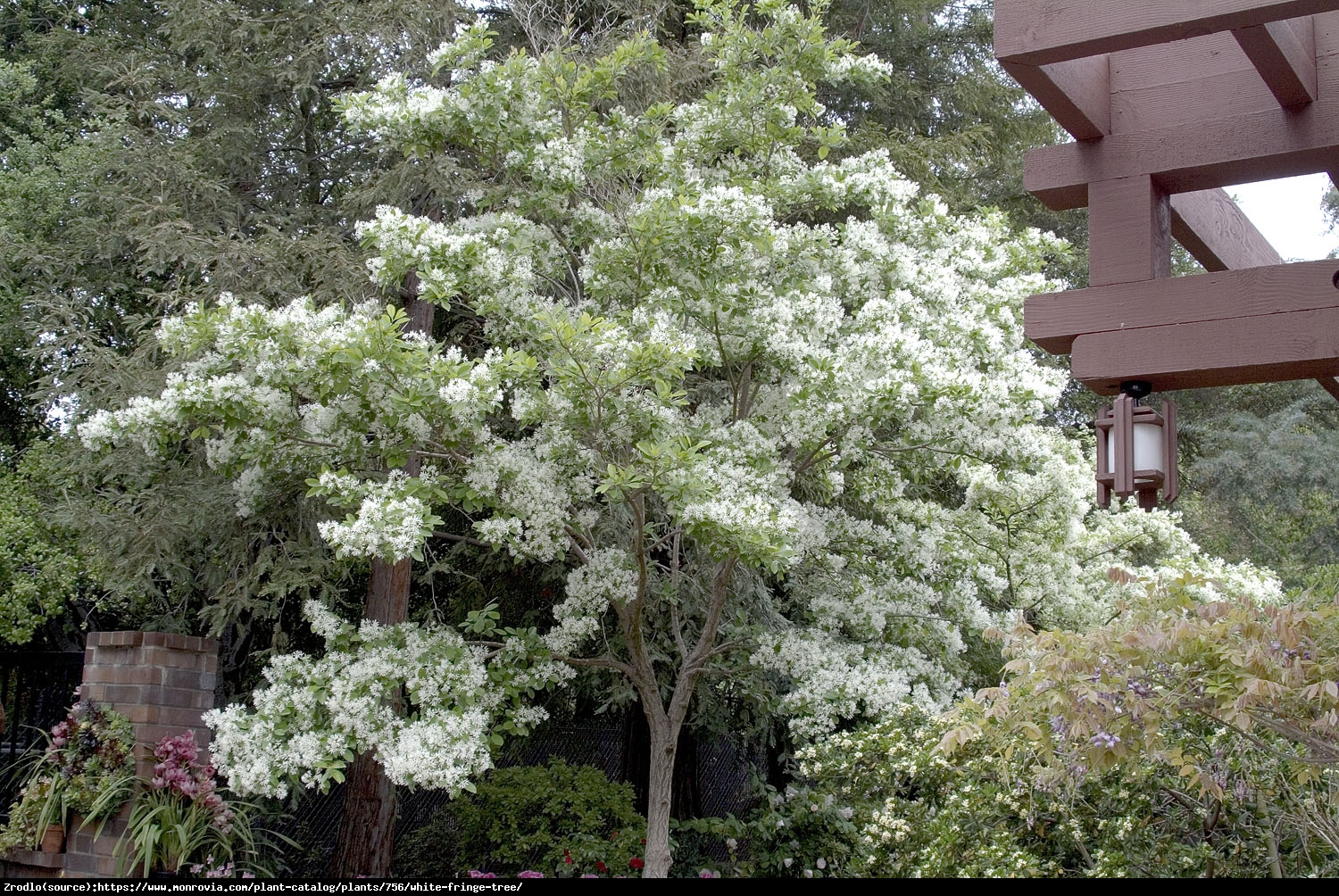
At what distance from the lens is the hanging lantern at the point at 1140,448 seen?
11.8 feet

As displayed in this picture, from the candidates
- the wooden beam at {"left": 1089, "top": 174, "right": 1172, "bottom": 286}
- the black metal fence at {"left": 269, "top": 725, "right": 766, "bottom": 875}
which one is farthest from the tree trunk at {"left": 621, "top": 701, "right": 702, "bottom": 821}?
the wooden beam at {"left": 1089, "top": 174, "right": 1172, "bottom": 286}

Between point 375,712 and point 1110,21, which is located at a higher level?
point 1110,21

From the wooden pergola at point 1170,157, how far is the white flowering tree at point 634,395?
1.72m

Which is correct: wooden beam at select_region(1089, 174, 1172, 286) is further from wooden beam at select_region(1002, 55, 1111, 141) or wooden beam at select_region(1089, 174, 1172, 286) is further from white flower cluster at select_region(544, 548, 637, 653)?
white flower cluster at select_region(544, 548, 637, 653)

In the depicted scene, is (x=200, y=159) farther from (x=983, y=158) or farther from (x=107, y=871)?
(x=983, y=158)

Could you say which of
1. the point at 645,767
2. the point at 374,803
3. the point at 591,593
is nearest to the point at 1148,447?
the point at 591,593

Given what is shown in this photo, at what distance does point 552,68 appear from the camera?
20.2ft

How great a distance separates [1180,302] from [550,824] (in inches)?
219

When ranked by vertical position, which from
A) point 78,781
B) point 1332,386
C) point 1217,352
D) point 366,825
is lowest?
point 366,825

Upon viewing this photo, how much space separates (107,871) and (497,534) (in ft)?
8.96

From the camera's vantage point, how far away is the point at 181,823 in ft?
19.2

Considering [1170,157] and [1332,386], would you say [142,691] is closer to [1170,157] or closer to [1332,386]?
[1170,157]

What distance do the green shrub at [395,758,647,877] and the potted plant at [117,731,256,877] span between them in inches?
68.4

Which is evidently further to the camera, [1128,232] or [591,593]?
[591,593]
